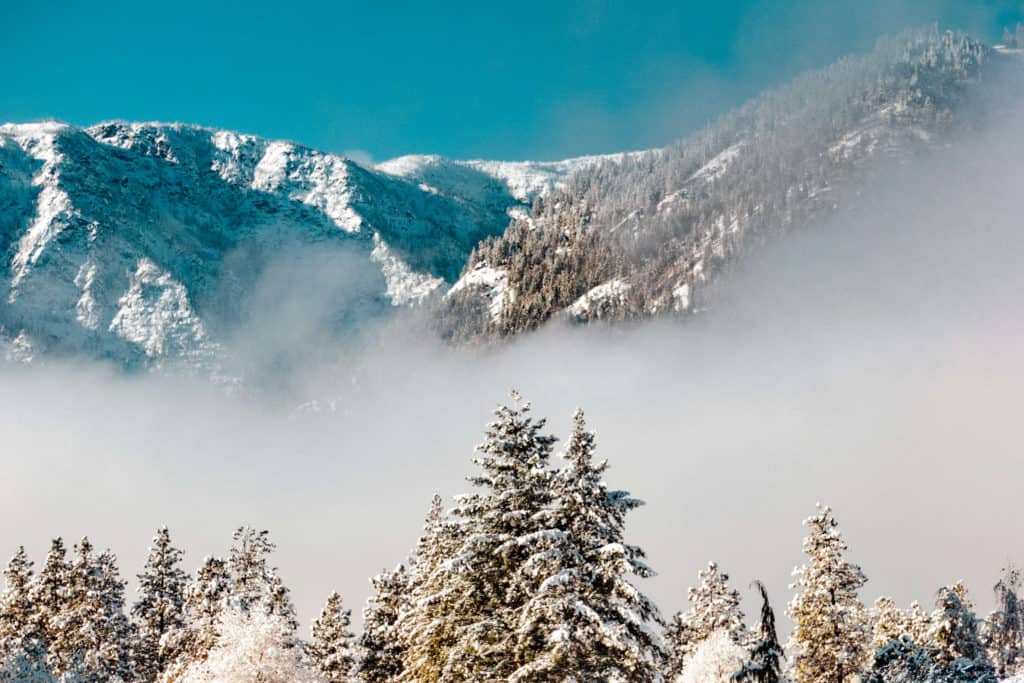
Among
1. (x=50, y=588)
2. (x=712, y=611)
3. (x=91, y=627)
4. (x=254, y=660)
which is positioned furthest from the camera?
(x=50, y=588)

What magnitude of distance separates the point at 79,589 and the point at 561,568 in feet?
163

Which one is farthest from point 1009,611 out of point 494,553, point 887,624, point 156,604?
point 156,604

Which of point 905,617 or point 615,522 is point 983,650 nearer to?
point 615,522

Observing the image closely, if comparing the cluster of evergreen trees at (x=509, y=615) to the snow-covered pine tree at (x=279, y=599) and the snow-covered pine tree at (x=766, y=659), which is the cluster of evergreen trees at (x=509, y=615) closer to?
the snow-covered pine tree at (x=766, y=659)

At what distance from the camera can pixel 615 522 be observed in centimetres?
2956

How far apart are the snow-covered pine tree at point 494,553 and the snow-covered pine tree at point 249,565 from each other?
115ft

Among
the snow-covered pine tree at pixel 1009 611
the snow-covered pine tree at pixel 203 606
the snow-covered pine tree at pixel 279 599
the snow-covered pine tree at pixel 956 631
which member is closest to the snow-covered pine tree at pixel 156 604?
the snow-covered pine tree at pixel 203 606

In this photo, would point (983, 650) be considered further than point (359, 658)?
No

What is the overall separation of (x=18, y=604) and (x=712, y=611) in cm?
4770

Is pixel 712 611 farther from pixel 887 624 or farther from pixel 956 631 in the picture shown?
pixel 956 631

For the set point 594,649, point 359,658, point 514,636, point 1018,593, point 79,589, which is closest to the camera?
point 594,649

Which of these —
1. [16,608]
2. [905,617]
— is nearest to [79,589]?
[16,608]

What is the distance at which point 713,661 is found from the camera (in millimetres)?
52969

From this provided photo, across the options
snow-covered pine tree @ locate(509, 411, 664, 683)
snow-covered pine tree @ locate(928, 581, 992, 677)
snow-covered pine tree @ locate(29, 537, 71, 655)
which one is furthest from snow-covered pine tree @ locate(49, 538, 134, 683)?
snow-covered pine tree @ locate(928, 581, 992, 677)
